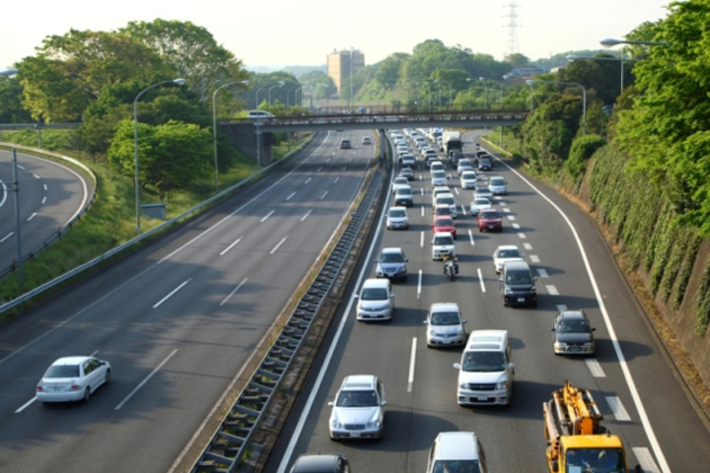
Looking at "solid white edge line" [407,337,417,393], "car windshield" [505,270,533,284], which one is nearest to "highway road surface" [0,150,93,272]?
"solid white edge line" [407,337,417,393]

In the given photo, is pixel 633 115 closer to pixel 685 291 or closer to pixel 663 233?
pixel 663 233

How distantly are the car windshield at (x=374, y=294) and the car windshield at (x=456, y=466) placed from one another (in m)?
18.0

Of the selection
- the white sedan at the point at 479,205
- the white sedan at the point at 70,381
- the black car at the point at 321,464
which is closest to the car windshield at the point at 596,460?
the black car at the point at 321,464

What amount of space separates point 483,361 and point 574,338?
216 inches

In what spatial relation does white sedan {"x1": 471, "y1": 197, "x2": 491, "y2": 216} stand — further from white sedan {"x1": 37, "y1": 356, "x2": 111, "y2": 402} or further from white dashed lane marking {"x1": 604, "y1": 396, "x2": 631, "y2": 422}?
white sedan {"x1": 37, "y1": 356, "x2": 111, "y2": 402}

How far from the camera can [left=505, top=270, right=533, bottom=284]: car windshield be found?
39062 mm

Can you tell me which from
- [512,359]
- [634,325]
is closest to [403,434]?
[512,359]

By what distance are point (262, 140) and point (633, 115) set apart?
6776cm

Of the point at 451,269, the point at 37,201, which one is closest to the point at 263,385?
the point at 451,269

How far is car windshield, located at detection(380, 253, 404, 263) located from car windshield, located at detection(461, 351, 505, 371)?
17.1 m

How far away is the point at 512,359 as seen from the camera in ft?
104

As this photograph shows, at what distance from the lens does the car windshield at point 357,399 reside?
81.9 ft

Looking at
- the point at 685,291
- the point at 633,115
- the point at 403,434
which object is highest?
the point at 633,115

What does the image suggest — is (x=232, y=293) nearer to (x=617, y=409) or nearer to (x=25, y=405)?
(x=25, y=405)
